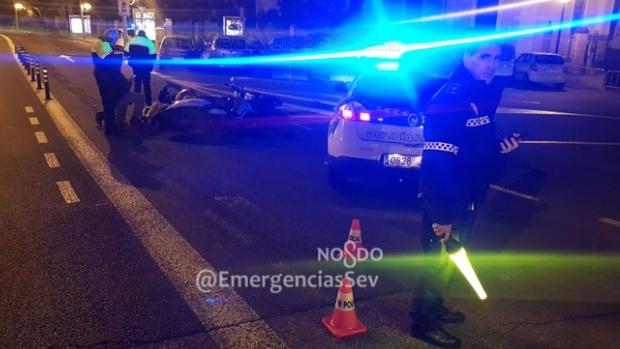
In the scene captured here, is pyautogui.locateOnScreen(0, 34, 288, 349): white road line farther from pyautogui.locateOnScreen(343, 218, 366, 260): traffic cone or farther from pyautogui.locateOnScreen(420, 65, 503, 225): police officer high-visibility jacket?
pyautogui.locateOnScreen(420, 65, 503, 225): police officer high-visibility jacket

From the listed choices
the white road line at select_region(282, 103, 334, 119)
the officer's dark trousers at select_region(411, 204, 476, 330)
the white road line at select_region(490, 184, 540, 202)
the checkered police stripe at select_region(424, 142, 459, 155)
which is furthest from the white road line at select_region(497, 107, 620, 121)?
the checkered police stripe at select_region(424, 142, 459, 155)

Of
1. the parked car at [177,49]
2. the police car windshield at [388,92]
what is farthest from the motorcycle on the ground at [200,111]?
the parked car at [177,49]

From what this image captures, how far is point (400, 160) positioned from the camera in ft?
23.0

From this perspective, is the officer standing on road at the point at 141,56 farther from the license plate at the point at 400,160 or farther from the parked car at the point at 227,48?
the parked car at the point at 227,48

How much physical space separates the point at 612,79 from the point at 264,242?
26.8 meters

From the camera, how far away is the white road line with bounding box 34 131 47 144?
34.5 feet

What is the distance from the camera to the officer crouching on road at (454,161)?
12.3ft

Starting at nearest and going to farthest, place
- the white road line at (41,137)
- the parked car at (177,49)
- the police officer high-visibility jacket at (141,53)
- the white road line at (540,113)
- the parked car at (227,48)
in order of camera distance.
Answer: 1. the white road line at (41,137)
2. the police officer high-visibility jacket at (141,53)
3. the white road line at (540,113)
4. the parked car at (227,48)
5. the parked car at (177,49)

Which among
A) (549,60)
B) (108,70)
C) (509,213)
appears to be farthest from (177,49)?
(509,213)

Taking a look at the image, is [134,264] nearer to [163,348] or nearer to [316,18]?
[163,348]

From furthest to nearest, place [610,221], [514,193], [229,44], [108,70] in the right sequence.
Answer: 1. [229,44]
2. [108,70]
3. [514,193]
4. [610,221]

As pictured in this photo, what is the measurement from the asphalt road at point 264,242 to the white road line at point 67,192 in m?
0.10

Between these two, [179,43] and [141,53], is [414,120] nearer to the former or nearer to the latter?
[141,53]

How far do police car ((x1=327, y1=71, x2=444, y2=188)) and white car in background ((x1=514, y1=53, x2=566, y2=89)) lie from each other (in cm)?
2139
